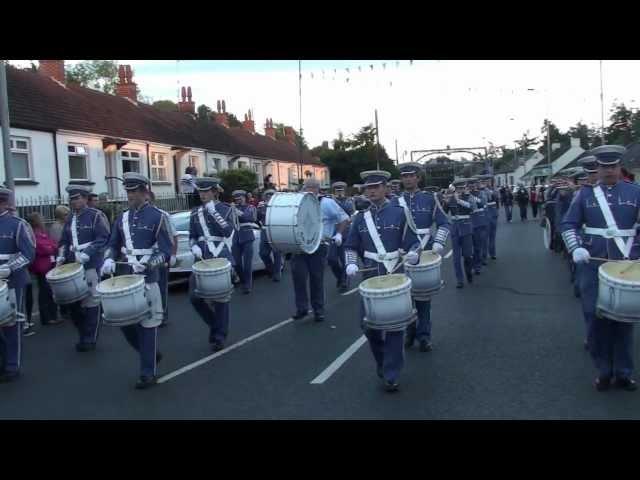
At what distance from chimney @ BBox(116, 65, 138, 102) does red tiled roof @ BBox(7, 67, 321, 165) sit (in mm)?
857

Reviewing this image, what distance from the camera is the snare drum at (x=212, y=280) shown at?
25.0ft

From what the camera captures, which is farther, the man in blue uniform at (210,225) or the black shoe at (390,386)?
the man in blue uniform at (210,225)

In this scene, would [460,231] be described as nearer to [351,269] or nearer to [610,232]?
[351,269]

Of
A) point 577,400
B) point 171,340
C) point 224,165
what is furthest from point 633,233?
point 224,165

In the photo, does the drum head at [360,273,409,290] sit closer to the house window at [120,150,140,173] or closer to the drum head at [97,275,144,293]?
the drum head at [97,275,144,293]

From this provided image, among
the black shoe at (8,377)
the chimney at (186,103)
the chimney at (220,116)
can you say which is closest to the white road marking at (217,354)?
the black shoe at (8,377)

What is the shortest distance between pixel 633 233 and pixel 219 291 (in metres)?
4.33

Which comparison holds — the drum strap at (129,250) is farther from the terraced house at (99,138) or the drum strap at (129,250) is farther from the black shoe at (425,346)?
the terraced house at (99,138)

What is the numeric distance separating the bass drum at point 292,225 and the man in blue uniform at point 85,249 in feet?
7.92

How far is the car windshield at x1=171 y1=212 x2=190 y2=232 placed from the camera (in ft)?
→ 45.5

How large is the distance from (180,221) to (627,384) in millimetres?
10185

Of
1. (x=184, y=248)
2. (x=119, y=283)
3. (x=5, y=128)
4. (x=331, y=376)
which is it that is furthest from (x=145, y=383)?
(x=5, y=128)

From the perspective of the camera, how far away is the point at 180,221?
46.6 ft

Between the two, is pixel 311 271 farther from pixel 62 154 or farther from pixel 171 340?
pixel 62 154
